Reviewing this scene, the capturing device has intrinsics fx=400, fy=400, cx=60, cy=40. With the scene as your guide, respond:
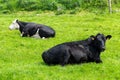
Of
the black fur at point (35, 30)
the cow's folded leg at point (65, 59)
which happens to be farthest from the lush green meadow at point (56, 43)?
the black fur at point (35, 30)

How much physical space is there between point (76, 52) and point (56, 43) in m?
5.15

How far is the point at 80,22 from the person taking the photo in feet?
85.8

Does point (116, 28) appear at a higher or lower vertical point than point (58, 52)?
lower

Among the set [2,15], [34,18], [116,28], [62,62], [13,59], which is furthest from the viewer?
[2,15]

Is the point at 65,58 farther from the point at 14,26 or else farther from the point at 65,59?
the point at 14,26

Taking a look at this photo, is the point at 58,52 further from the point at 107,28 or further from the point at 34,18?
the point at 34,18

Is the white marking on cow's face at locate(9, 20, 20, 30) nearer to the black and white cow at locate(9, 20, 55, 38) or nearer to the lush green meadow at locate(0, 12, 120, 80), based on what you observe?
the lush green meadow at locate(0, 12, 120, 80)

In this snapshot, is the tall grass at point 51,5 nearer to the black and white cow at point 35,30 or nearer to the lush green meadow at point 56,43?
the lush green meadow at point 56,43

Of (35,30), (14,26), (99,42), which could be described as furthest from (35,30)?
(99,42)

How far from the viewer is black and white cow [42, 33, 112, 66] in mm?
13727

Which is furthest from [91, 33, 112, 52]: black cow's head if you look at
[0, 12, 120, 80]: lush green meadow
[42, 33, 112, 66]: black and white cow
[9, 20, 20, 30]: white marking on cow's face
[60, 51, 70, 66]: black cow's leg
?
[9, 20, 20, 30]: white marking on cow's face

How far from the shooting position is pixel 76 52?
45.5 feet

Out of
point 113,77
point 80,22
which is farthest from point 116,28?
point 113,77

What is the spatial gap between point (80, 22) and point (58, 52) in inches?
494
